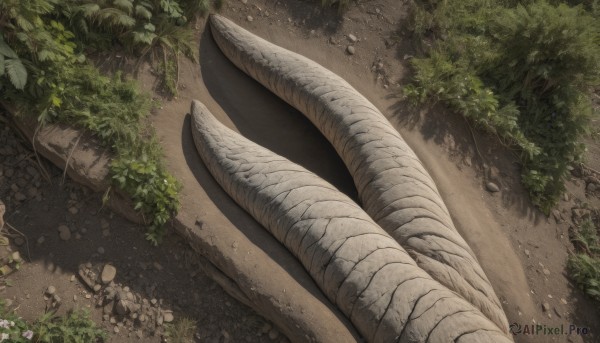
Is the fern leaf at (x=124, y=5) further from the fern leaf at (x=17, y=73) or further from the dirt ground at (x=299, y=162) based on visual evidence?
the fern leaf at (x=17, y=73)

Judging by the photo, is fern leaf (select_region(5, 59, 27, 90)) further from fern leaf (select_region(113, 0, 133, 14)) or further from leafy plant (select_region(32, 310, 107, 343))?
leafy plant (select_region(32, 310, 107, 343))

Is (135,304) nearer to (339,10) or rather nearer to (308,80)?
(308,80)

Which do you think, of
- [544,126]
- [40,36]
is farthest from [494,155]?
[40,36]

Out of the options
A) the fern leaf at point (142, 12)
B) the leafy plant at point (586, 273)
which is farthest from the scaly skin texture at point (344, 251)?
the leafy plant at point (586, 273)

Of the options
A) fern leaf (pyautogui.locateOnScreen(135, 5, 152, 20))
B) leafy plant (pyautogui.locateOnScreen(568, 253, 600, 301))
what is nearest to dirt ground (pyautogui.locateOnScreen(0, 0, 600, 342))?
leafy plant (pyautogui.locateOnScreen(568, 253, 600, 301))

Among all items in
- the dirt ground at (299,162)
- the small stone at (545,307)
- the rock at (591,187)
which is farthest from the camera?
the rock at (591,187)

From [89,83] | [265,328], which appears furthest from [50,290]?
[89,83]
